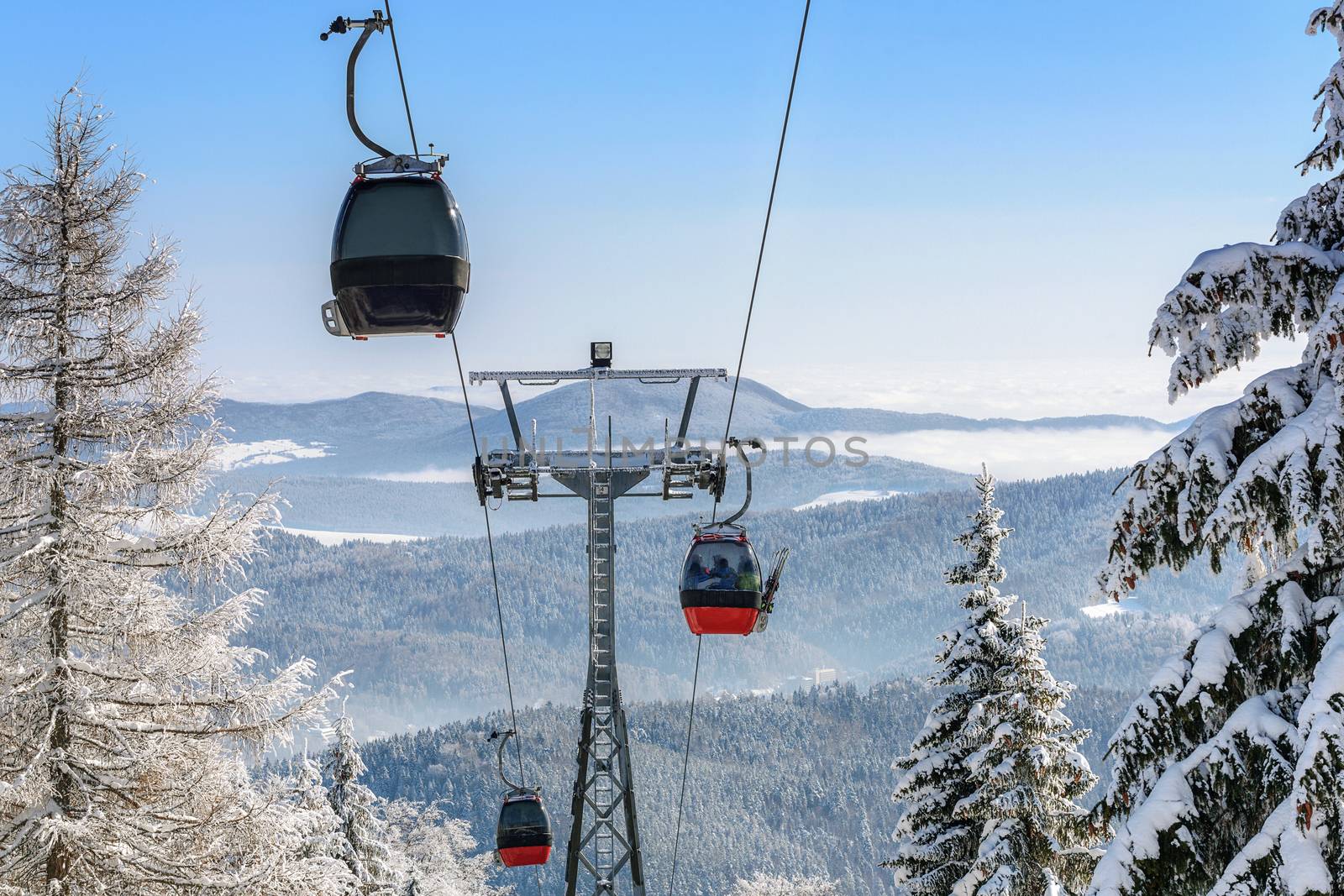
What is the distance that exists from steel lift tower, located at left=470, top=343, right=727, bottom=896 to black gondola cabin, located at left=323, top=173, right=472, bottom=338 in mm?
12158

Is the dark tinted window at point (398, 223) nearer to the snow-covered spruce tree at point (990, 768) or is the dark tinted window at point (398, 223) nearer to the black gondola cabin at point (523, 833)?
the snow-covered spruce tree at point (990, 768)

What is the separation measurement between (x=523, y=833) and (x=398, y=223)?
1898 centimetres

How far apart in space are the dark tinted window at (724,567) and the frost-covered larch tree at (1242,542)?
12.1m

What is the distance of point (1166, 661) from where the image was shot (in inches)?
265

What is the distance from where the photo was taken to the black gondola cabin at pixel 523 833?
2608cm

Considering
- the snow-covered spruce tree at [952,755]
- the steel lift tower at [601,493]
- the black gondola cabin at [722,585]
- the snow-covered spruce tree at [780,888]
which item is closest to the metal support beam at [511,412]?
the steel lift tower at [601,493]

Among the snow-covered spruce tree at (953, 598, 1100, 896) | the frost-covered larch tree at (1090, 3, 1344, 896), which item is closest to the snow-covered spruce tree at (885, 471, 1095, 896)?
the snow-covered spruce tree at (953, 598, 1100, 896)

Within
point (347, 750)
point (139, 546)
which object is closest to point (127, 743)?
point (139, 546)

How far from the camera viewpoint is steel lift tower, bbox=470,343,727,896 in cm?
2145

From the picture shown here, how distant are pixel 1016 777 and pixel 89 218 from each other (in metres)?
12.8

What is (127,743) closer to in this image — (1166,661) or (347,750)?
(1166,661)

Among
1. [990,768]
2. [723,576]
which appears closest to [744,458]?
[723,576]

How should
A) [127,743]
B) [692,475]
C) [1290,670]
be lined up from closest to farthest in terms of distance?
[1290,670]
[127,743]
[692,475]

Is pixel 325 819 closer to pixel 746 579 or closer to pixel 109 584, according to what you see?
pixel 746 579
